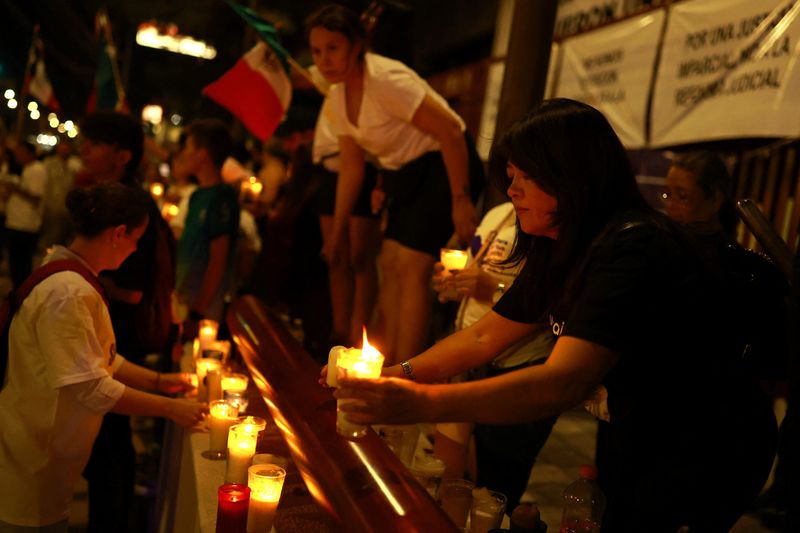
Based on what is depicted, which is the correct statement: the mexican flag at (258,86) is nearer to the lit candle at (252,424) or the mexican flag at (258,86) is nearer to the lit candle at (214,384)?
the lit candle at (214,384)

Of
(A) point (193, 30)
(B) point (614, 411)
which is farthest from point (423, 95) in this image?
(A) point (193, 30)

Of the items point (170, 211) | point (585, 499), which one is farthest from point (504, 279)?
point (170, 211)

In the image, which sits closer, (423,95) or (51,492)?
(51,492)

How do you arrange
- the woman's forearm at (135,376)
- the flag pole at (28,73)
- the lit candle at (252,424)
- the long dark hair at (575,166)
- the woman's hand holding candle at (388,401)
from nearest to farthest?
1. the woman's hand holding candle at (388,401)
2. the long dark hair at (575,166)
3. the lit candle at (252,424)
4. the woman's forearm at (135,376)
5. the flag pole at (28,73)

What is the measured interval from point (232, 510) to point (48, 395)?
151 cm

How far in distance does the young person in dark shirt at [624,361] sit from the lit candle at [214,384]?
6.16 feet

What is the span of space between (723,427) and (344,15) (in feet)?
11.0

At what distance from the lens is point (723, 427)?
231cm

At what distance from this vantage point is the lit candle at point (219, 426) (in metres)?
3.28

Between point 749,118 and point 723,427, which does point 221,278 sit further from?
point 723,427

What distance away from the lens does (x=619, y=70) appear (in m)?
7.68

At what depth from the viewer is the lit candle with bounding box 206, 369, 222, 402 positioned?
3803 mm

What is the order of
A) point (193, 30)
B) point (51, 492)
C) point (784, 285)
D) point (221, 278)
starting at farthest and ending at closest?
point (193, 30) → point (221, 278) → point (51, 492) → point (784, 285)

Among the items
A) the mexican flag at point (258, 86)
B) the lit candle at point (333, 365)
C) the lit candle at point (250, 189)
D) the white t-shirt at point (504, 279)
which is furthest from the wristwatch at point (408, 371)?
the lit candle at point (250, 189)
